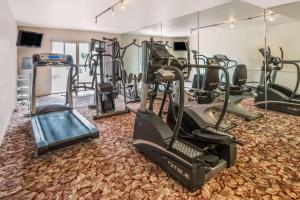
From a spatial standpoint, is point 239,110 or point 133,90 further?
point 133,90

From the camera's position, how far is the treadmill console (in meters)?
3.50

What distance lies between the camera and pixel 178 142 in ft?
6.99

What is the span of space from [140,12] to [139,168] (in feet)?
13.6

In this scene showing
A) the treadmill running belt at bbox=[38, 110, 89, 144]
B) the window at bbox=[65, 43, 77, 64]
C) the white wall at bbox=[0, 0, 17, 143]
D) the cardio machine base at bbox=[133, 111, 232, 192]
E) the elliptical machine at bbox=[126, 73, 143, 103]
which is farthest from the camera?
the window at bbox=[65, 43, 77, 64]

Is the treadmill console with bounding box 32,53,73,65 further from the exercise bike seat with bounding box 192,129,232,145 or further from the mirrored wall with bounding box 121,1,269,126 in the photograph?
the exercise bike seat with bounding box 192,129,232,145

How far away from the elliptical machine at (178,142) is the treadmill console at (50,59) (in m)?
2.09

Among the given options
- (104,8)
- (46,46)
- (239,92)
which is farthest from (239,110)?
(46,46)

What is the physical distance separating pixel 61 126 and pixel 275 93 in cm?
478

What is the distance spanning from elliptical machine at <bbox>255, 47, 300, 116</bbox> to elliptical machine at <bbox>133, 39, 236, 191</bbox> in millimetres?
3110

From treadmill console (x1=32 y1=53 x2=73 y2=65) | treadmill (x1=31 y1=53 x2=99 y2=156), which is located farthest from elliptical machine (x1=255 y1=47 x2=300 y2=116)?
treadmill console (x1=32 y1=53 x2=73 y2=65)

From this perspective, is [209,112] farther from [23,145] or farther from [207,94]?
[23,145]

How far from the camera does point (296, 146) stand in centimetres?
285

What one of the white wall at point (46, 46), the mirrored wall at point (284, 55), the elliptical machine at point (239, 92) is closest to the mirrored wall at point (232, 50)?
the elliptical machine at point (239, 92)

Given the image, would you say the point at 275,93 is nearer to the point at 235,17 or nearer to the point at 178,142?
the point at 235,17
